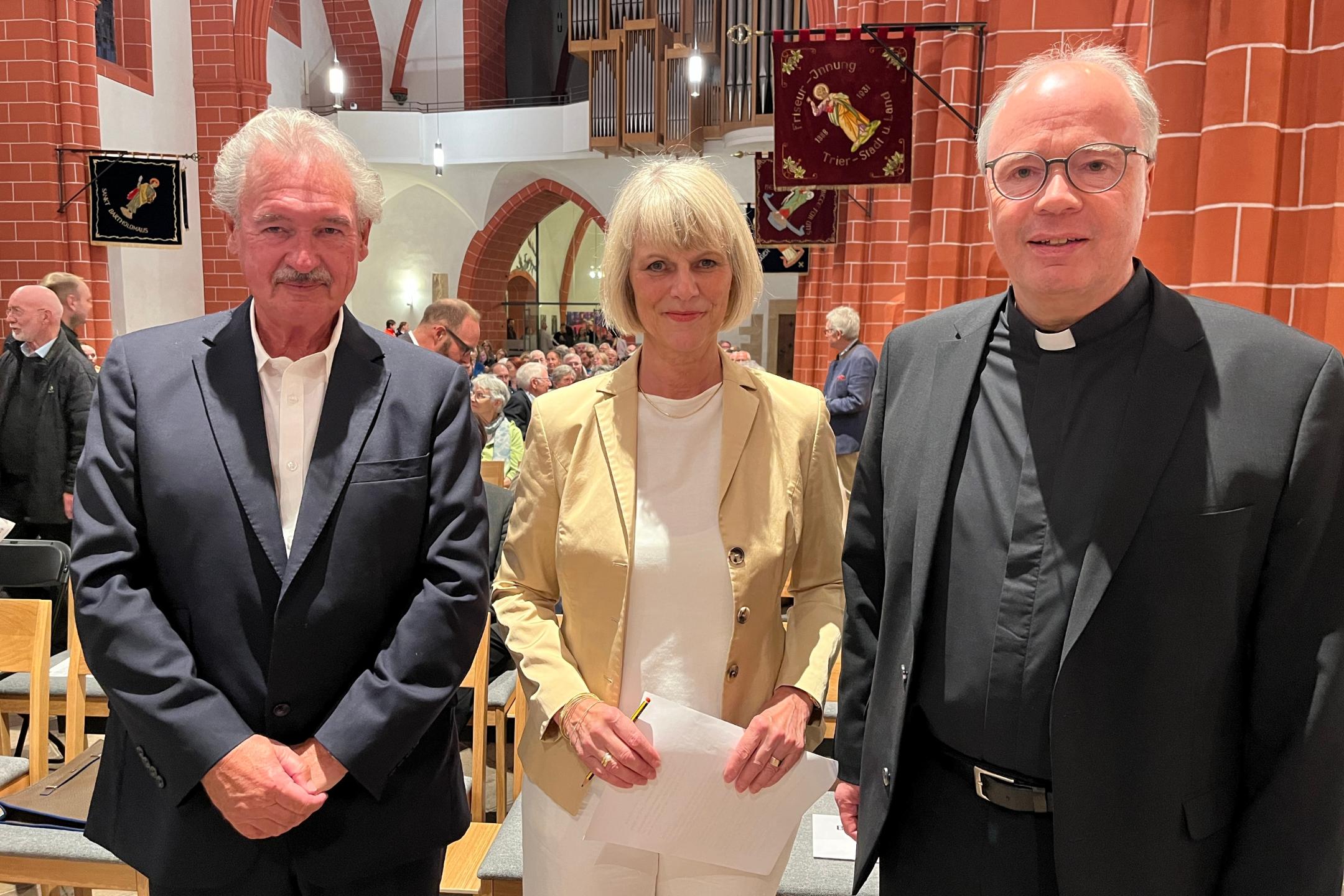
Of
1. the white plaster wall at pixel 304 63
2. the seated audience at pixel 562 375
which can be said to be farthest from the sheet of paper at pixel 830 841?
the white plaster wall at pixel 304 63

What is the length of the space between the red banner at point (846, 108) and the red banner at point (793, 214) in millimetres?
3198

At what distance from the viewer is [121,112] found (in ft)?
38.5

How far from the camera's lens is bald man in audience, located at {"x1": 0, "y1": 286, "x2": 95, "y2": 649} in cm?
477

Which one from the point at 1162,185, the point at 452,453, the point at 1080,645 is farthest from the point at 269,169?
the point at 1162,185

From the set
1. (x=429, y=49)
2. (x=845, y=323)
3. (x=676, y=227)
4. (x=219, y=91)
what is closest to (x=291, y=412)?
(x=676, y=227)

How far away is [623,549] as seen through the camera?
63.2 inches

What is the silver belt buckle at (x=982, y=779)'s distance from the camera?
1324 millimetres

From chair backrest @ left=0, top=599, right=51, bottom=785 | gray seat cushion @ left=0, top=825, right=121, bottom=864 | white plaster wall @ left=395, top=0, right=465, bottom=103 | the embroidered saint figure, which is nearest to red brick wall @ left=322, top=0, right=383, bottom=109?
white plaster wall @ left=395, top=0, right=465, bottom=103

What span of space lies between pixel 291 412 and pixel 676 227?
686 millimetres

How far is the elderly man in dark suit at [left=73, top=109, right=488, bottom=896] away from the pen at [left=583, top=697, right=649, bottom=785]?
237mm

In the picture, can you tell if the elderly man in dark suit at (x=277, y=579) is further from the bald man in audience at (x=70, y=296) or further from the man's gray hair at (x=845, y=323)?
the man's gray hair at (x=845, y=323)

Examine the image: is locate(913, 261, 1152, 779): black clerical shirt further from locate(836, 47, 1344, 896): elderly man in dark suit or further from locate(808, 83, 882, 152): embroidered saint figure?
locate(808, 83, 882, 152): embroidered saint figure

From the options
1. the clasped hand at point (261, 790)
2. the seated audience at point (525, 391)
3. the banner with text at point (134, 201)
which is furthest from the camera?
the banner with text at point (134, 201)

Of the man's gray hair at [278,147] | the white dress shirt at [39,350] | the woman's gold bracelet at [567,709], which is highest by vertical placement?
the man's gray hair at [278,147]
